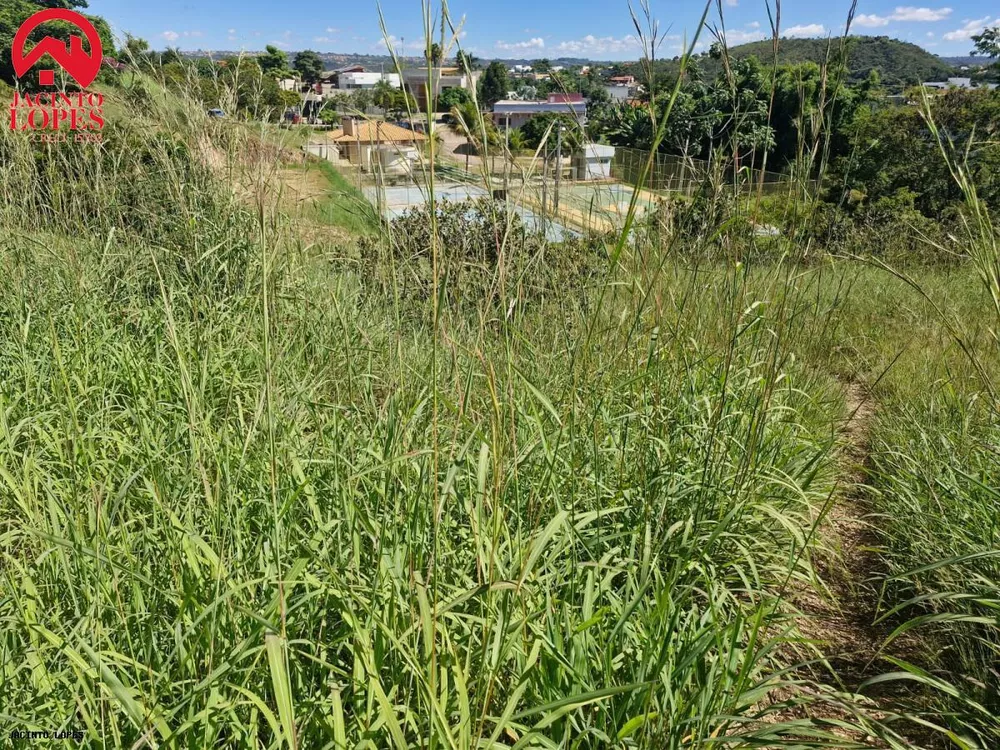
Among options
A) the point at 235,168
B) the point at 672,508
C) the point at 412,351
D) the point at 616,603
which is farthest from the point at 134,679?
the point at 235,168

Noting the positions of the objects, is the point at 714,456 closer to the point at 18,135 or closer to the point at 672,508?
the point at 672,508

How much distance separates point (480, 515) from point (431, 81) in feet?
2.01

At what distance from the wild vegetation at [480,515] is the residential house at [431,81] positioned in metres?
0.15

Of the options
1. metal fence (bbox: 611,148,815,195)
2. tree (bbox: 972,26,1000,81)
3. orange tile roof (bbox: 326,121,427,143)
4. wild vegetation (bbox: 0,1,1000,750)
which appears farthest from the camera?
tree (bbox: 972,26,1000,81)

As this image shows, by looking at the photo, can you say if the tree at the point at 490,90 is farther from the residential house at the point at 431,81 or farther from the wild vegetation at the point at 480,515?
the wild vegetation at the point at 480,515

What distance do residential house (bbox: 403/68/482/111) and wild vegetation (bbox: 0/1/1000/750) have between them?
0.15 meters

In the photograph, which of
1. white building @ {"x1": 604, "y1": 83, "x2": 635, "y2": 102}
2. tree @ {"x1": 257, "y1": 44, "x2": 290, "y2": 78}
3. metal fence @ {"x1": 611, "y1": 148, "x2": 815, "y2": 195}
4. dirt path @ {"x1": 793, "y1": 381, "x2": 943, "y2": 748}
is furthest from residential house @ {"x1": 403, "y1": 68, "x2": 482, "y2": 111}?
tree @ {"x1": 257, "y1": 44, "x2": 290, "y2": 78}

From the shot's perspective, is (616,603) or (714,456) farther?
(714,456)

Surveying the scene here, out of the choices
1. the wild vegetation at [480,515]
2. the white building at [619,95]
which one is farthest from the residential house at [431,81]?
the white building at [619,95]

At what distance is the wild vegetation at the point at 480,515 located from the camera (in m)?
1.03

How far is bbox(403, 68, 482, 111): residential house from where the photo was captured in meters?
0.83

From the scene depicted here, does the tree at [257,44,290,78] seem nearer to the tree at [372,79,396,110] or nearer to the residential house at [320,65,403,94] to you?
the residential house at [320,65,403,94]

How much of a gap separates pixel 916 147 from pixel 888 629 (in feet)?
44.9

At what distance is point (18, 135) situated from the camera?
9.50ft
